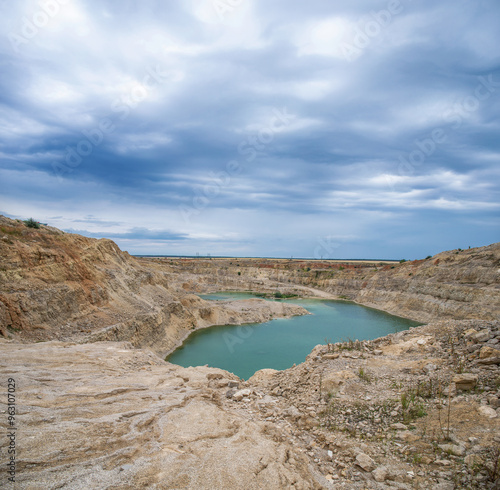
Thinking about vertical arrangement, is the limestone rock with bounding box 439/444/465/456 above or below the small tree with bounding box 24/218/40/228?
below

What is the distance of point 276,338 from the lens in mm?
28609

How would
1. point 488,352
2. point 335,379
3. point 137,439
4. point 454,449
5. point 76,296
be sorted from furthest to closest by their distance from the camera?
point 76,296
point 335,379
point 488,352
point 137,439
point 454,449

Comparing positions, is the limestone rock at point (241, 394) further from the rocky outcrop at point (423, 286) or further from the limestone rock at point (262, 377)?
the rocky outcrop at point (423, 286)

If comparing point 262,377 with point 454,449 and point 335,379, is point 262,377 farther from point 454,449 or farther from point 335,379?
point 454,449

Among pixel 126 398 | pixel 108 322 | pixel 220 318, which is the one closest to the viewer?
pixel 126 398

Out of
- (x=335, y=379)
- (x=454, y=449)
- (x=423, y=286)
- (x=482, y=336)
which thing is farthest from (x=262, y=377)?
(x=423, y=286)

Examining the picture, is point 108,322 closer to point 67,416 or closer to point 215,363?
point 215,363

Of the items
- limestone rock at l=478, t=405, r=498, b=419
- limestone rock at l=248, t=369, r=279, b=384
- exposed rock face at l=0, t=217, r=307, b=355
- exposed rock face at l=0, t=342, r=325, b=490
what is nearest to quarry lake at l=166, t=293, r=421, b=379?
exposed rock face at l=0, t=217, r=307, b=355

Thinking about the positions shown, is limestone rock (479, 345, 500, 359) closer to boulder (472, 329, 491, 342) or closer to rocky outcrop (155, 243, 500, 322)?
boulder (472, 329, 491, 342)

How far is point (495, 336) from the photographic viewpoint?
7773 millimetres

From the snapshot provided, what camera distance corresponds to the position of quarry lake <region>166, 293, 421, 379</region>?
2153cm

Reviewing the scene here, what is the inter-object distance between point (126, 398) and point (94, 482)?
3428mm

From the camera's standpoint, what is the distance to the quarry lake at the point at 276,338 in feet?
70.6

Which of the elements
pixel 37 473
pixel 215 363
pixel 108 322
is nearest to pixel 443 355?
pixel 37 473
